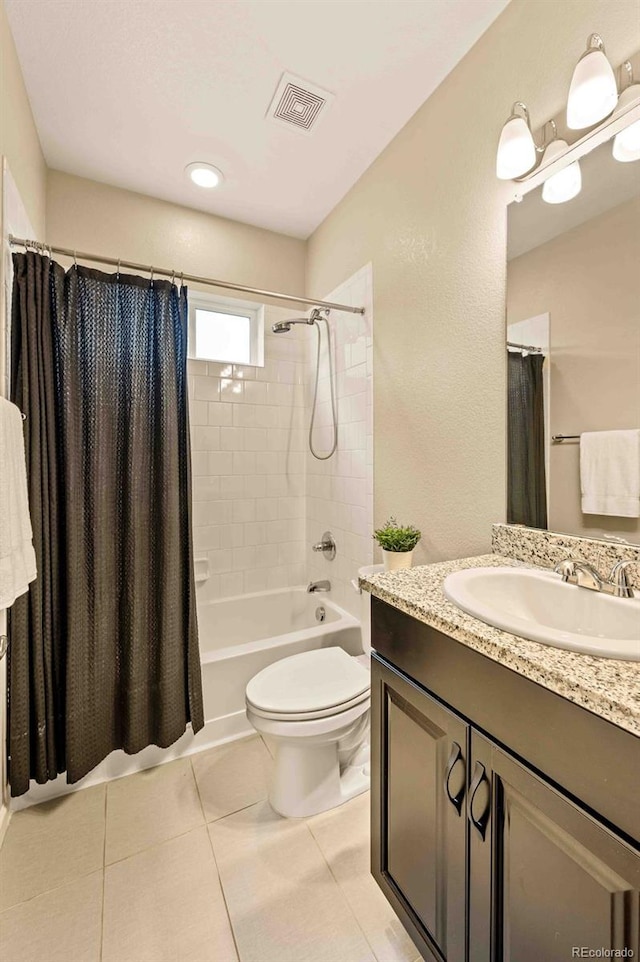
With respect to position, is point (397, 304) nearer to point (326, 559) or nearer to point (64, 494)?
point (326, 559)

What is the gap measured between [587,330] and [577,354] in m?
0.06

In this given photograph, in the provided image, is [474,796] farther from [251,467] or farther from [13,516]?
[251,467]

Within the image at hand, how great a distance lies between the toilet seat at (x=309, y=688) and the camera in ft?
4.51

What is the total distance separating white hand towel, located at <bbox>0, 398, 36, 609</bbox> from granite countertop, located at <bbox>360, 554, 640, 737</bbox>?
3.12ft

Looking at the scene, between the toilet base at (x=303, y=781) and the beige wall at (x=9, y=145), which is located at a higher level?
the beige wall at (x=9, y=145)

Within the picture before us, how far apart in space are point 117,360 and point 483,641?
160 centimetres

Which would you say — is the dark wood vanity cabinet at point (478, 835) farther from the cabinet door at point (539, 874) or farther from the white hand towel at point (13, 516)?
the white hand towel at point (13, 516)

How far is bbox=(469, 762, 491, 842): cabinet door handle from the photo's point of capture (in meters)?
0.70

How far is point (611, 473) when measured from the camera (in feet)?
3.32

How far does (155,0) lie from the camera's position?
4.06 ft

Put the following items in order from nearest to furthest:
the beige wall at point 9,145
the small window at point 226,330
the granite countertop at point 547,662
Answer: the granite countertop at point 547,662 → the beige wall at point 9,145 → the small window at point 226,330

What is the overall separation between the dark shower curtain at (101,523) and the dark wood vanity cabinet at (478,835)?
100 centimetres

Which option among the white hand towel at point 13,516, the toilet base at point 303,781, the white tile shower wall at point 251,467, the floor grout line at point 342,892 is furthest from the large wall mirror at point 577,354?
the white tile shower wall at point 251,467

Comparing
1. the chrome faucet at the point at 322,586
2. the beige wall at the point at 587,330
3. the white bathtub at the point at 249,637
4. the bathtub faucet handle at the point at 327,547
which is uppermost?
the beige wall at the point at 587,330
